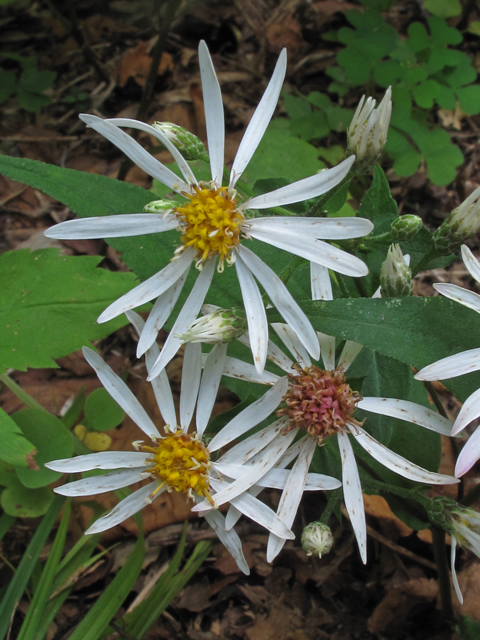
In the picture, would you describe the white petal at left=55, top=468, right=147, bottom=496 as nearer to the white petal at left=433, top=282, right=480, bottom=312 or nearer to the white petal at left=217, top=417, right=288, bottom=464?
the white petal at left=217, top=417, right=288, bottom=464

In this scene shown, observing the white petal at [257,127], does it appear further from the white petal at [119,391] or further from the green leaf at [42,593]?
the green leaf at [42,593]

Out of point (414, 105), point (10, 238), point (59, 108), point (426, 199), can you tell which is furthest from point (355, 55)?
point (10, 238)

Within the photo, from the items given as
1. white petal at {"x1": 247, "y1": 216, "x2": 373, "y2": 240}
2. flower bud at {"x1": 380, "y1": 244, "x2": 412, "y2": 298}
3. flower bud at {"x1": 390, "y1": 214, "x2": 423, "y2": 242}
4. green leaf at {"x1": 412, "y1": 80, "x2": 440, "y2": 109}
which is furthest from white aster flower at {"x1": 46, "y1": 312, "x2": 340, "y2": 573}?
green leaf at {"x1": 412, "y1": 80, "x2": 440, "y2": 109}

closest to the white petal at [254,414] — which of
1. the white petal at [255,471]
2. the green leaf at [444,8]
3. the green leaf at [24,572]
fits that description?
the white petal at [255,471]

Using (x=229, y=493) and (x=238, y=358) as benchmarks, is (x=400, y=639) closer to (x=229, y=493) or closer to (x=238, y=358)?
(x=229, y=493)

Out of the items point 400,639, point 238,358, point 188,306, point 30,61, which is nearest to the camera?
point 188,306

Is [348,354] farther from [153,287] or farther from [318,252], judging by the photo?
[153,287]
